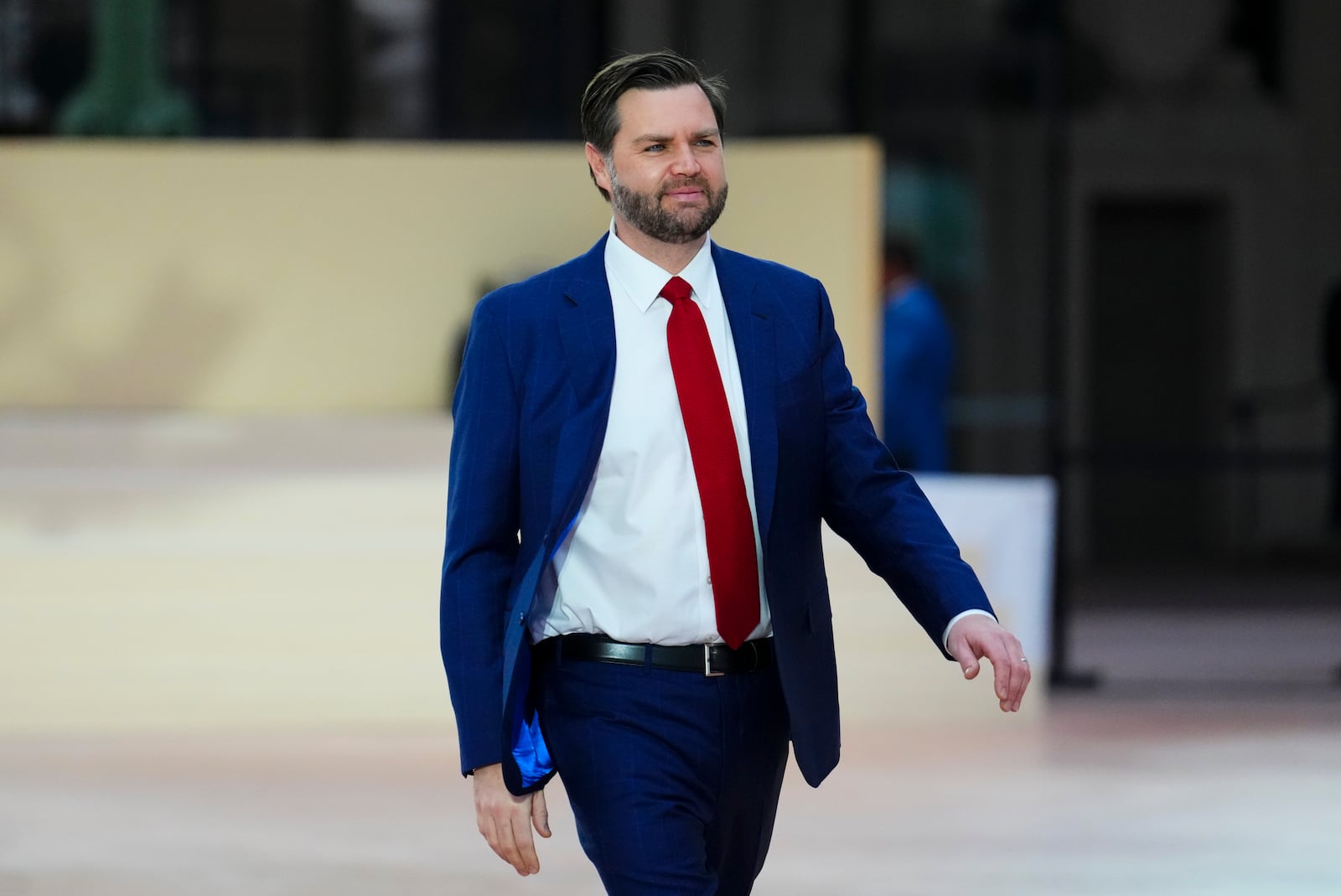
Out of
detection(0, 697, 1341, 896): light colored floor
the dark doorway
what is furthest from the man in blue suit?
the dark doorway

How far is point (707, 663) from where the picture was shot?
2.67 m

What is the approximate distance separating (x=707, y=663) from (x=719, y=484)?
24 cm

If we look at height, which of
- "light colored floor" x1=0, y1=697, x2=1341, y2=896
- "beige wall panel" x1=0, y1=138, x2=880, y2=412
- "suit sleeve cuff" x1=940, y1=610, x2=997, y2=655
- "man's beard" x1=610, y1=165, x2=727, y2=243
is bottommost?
"light colored floor" x1=0, y1=697, x2=1341, y2=896

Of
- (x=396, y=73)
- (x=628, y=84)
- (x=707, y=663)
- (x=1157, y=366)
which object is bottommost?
(x=707, y=663)

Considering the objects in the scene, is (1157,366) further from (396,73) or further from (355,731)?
(355,731)

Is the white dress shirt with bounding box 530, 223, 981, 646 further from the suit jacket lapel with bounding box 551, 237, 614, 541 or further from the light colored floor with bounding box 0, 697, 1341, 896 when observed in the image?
the light colored floor with bounding box 0, 697, 1341, 896

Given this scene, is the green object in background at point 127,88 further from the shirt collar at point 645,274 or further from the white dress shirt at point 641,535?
the white dress shirt at point 641,535

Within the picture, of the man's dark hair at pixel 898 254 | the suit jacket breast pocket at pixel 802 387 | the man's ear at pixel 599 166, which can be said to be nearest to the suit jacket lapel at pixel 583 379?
the man's ear at pixel 599 166

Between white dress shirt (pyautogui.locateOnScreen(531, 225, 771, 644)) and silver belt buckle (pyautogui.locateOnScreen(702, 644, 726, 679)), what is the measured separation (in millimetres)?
12

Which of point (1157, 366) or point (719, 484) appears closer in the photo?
point (719, 484)

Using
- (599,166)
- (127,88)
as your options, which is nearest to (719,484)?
(599,166)

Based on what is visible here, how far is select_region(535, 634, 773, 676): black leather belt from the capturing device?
2662 mm

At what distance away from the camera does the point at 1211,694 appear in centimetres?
805

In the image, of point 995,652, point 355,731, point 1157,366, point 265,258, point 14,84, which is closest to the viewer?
point 995,652
